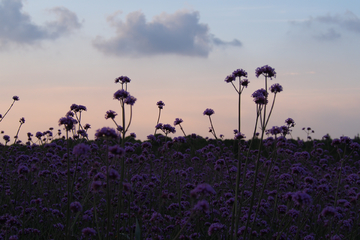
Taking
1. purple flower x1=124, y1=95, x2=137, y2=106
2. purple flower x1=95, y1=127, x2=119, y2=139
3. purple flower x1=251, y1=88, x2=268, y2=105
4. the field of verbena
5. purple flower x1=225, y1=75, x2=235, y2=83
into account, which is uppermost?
purple flower x1=225, y1=75, x2=235, y2=83

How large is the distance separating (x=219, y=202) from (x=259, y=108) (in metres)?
3.21

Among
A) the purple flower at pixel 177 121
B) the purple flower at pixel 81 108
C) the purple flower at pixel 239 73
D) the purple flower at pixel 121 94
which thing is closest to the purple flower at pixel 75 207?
the purple flower at pixel 121 94

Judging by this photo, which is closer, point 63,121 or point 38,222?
point 63,121

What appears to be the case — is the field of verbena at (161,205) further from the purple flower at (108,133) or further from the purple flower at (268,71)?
the purple flower at (268,71)

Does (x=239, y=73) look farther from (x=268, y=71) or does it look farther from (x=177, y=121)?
(x=177, y=121)

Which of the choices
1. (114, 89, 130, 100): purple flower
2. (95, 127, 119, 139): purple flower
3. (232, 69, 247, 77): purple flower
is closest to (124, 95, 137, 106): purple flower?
(114, 89, 130, 100): purple flower

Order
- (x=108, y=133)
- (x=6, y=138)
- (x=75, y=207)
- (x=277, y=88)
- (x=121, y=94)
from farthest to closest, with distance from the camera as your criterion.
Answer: (x=6, y=138)
(x=277, y=88)
(x=121, y=94)
(x=75, y=207)
(x=108, y=133)

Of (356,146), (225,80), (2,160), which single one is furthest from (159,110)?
(2,160)

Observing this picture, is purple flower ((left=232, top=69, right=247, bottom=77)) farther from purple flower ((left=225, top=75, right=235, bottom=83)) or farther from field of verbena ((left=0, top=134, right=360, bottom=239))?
field of verbena ((left=0, top=134, right=360, bottom=239))

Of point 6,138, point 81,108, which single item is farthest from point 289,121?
point 6,138

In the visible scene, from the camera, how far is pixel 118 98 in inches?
162

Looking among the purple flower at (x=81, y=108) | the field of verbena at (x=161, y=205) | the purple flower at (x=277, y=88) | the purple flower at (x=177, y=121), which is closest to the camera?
the field of verbena at (x=161, y=205)

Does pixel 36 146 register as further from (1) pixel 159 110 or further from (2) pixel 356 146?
(2) pixel 356 146

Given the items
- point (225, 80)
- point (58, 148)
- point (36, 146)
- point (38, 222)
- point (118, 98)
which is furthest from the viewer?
point (36, 146)
